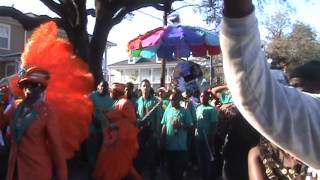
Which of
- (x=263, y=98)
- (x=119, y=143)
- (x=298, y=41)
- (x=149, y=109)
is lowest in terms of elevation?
(x=119, y=143)

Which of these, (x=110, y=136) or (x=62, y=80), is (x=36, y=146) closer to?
(x=62, y=80)

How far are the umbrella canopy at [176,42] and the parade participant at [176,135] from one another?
5.16 feet

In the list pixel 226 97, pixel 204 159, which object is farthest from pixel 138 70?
pixel 226 97

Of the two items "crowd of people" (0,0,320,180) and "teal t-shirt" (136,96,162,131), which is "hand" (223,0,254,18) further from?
"teal t-shirt" (136,96,162,131)

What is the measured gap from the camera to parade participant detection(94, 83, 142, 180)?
26.4ft

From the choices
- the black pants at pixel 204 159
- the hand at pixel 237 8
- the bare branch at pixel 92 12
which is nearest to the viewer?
the hand at pixel 237 8

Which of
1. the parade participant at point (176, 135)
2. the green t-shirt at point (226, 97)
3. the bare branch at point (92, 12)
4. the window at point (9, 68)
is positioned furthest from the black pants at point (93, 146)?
the window at point (9, 68)

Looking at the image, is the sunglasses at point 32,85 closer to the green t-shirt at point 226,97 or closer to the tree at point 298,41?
the green t-shirt at point 226,97

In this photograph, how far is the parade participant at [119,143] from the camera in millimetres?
8047

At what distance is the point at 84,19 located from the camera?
47.8ft

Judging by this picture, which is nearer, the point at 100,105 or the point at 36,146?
the point at 36,146

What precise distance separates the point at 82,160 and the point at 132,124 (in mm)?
2447

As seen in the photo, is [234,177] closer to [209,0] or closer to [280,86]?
[280,86]

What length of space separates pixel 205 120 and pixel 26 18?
290 inches
